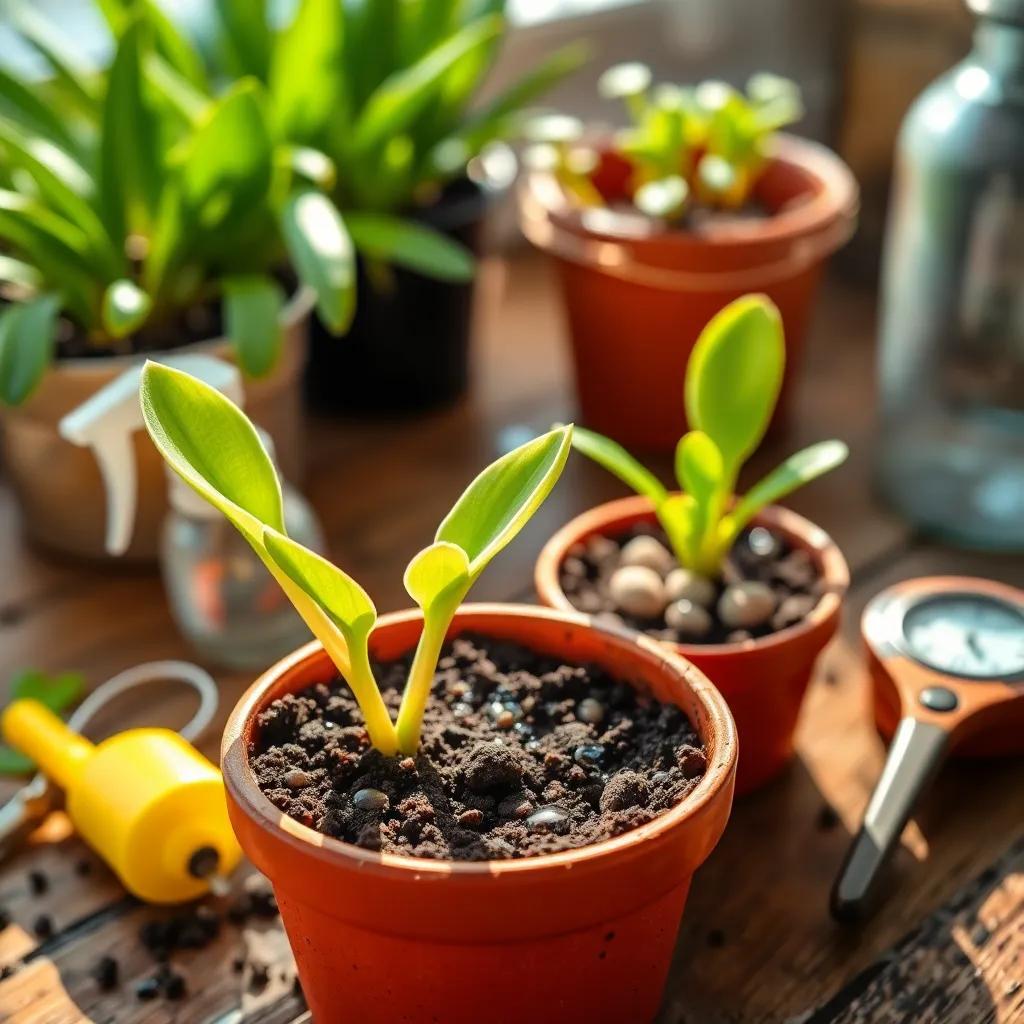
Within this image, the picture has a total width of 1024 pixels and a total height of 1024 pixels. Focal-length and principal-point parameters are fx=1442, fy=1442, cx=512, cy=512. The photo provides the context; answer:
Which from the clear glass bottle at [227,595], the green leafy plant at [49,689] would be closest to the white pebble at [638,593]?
the clear glass bottle at [227,595]

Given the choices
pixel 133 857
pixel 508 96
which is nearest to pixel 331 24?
pixel 508 96

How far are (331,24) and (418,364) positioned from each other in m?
0.29

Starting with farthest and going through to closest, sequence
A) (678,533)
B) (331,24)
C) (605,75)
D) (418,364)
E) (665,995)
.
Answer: (605,75) → (418,364) → (331,24) → (678,533) → (665,995)

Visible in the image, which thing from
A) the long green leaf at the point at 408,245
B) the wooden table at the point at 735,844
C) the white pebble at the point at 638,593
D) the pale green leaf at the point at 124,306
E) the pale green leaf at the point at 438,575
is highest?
the pale green leaf at the point at 438,575

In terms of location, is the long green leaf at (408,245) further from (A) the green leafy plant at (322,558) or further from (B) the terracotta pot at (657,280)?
(A) the green leafy plant at (322,558)

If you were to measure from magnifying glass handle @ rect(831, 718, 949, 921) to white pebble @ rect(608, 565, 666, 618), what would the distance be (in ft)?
0.46

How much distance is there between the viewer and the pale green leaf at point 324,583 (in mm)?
518

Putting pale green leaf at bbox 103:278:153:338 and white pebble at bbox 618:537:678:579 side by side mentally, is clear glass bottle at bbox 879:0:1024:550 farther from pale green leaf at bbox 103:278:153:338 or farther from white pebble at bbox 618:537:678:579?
pale green leaf at bbox 103:278:153:338

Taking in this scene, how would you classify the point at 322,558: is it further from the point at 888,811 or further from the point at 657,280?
the point at 657,280

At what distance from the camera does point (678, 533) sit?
30.6 inches

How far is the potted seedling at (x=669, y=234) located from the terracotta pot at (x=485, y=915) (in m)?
0.49

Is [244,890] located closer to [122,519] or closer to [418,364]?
[122,519]

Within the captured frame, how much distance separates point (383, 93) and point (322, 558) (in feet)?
1.74

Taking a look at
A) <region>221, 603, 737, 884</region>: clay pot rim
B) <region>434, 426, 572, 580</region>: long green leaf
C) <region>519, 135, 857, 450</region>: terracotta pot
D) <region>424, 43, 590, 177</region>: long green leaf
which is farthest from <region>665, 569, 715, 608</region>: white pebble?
<region>424, 43, 590, 177</region>: long green leaf
